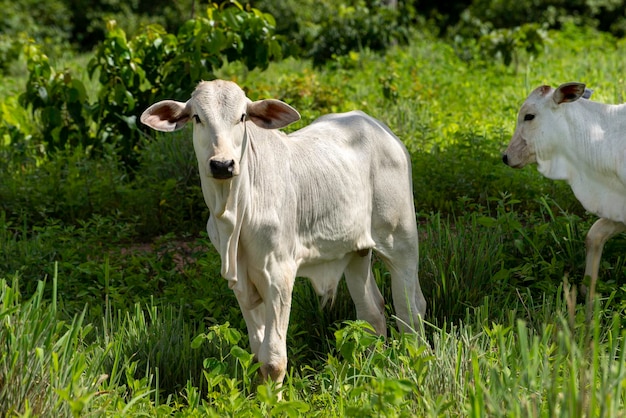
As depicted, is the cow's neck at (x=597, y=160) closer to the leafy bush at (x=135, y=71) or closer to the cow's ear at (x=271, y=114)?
the cow's ear at (x=271, y=114)

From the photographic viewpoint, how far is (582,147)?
4988 mm

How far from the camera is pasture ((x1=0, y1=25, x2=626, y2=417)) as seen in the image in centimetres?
331

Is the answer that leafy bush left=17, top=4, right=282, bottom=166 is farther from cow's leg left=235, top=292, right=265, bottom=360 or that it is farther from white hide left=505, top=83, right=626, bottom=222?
cow's leg left=235, top=292, right=265, bottom=360

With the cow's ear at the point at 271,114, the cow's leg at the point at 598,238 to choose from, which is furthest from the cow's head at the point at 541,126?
the cow's ear at the point at 271,114

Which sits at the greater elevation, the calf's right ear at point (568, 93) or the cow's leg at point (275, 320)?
the calf's right ear at point (568, 93)

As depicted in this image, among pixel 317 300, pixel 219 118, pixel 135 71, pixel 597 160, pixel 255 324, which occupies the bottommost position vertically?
pixel 317 300

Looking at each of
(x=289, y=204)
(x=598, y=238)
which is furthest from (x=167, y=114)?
(x=598, y=238)

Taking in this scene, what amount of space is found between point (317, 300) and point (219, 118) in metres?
1.52

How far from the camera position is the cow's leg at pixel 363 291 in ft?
14.9

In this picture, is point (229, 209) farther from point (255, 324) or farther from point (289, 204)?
point (255, 324)

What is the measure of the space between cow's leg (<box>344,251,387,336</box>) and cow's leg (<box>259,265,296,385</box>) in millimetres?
751

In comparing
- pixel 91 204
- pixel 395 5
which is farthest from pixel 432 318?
pixel 395 5

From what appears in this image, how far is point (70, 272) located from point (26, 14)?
14.4 m

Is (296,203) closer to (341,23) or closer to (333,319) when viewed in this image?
(333,319)
